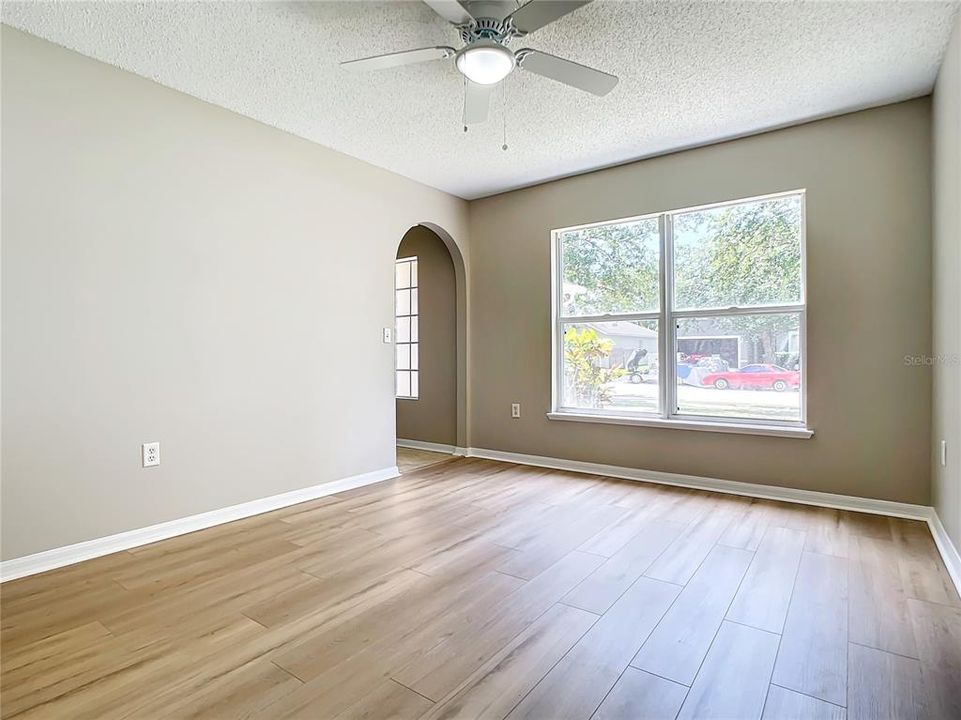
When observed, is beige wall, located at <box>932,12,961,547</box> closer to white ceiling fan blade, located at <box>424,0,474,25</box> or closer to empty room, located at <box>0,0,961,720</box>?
empty room, located at <box>0,0,961,720</box>

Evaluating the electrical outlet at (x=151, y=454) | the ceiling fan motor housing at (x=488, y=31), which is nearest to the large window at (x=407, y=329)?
the electrical outlet at (x=151, y=454)

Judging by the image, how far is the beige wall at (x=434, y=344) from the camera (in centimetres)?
524

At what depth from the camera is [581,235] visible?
4422 millimetres

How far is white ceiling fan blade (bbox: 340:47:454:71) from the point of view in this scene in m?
2.17

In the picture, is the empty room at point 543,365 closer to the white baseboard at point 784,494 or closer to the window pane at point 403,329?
the white baseboard at point 784,494

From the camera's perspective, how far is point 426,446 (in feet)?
17.7

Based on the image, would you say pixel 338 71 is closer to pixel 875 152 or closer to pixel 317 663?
pixel 317 663

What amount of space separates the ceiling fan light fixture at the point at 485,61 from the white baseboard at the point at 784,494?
282 centimetres

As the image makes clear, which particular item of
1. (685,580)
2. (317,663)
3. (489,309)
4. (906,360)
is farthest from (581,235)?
(317,663)

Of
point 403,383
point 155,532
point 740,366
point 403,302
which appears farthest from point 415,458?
point 740,366

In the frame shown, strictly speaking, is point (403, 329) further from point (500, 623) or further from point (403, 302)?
point (500, 623)

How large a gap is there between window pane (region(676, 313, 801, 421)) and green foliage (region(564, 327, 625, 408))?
574mm

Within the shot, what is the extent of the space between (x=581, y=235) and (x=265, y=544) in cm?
334

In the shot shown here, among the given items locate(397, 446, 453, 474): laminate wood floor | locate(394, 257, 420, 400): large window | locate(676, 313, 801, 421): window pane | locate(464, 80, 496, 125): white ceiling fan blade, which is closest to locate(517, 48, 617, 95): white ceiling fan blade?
locate(464, 80, 496, 125): white ceiling fan blade
